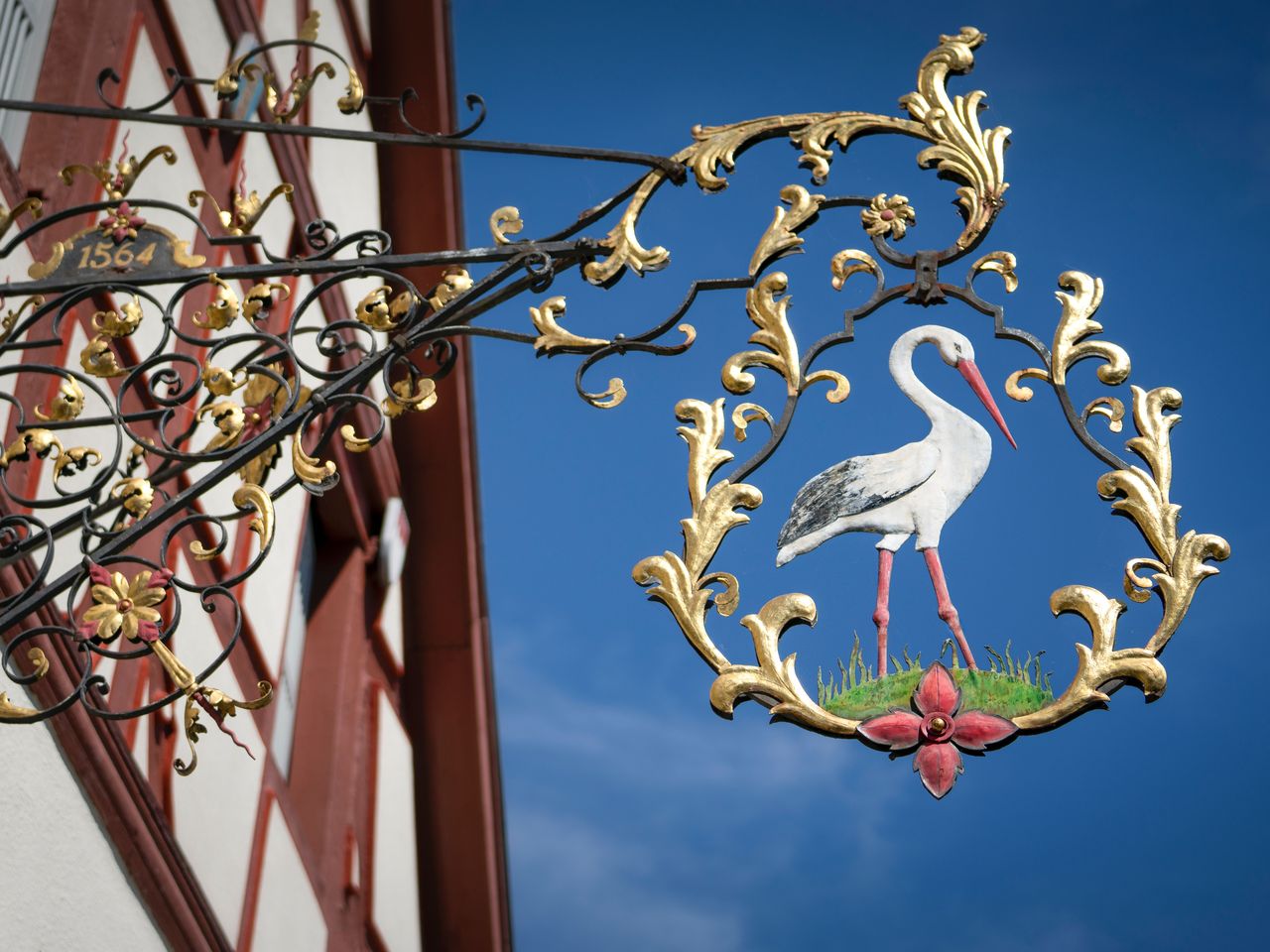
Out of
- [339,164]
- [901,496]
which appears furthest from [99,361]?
[339,164]

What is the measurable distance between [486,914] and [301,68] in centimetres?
Answer: 453

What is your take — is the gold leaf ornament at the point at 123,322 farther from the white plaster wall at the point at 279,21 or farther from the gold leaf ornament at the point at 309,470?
the white plaster wall at the point at 279,21

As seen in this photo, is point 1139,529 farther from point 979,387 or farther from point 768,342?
point 768,342

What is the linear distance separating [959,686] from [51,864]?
9.29 ft

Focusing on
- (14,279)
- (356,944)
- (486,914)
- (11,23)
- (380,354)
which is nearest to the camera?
(380,354)

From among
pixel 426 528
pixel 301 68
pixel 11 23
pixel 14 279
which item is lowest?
pixel 14 279

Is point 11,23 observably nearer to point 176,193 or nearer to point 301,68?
point 176,193

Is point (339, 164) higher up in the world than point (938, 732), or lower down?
higher up

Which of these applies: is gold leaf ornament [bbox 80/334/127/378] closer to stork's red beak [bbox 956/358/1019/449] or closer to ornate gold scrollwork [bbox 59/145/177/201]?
ornate gold scrollwork [bbox 59/145/177/201]

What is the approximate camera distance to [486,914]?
11.5 metres

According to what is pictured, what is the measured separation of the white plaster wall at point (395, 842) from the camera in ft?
34.0

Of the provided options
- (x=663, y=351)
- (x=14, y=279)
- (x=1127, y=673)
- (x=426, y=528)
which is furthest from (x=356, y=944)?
(x=1127, y=673)

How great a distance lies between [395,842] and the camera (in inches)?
424

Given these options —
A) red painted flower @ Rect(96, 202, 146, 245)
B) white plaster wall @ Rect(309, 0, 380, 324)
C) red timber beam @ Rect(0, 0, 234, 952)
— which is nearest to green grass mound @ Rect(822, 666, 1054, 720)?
red painted flower @ Rect(96, 202, 146, 245)
